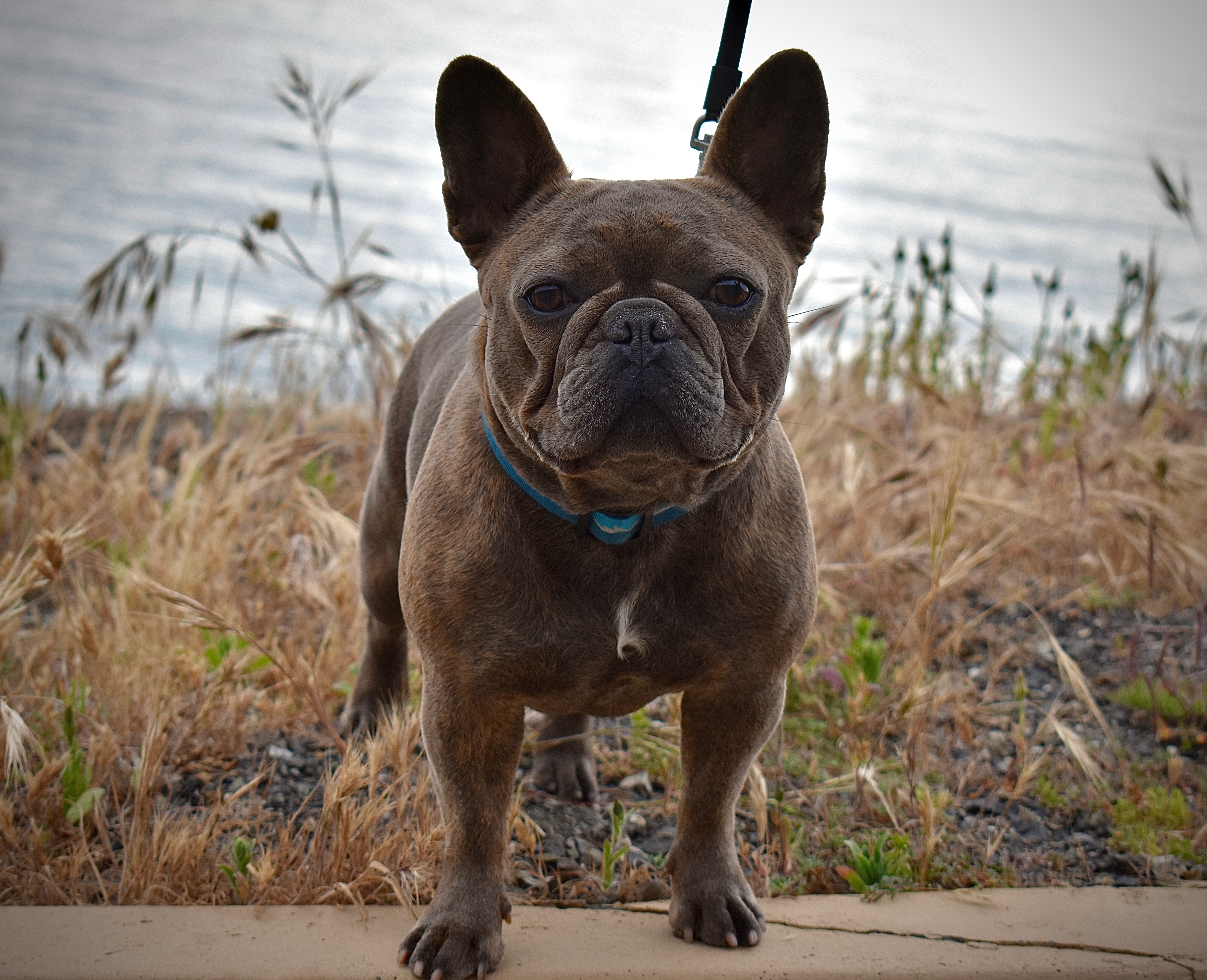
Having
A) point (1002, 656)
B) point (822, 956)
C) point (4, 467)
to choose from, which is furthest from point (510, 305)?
point (4, 467)

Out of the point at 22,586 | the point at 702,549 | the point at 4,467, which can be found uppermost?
the point at 702,549

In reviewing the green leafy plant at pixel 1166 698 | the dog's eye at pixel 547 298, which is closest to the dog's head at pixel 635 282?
the dog's eye at pixel 547 298

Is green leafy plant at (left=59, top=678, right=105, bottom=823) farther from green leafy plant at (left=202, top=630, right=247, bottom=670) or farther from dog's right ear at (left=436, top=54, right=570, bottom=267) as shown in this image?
dog's right ear at (left=436, top=54, right=570, bottom=267)

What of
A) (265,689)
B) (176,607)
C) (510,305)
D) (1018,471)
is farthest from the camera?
(1018,471)

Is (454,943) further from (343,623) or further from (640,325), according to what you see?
(343,623)

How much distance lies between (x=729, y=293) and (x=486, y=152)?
0.73 meters

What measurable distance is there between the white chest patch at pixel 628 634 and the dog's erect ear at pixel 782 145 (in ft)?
3.13

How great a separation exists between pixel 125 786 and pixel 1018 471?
14.9 feet

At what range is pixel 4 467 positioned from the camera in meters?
5.28

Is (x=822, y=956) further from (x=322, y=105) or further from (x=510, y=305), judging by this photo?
(x=322, y=105)

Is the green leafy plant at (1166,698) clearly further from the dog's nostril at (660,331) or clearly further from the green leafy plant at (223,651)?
the green leafy plant at (223,651)

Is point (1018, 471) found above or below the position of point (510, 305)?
below

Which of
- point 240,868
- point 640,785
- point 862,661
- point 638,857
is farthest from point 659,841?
point 240,868

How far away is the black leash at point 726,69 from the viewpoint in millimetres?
3166
